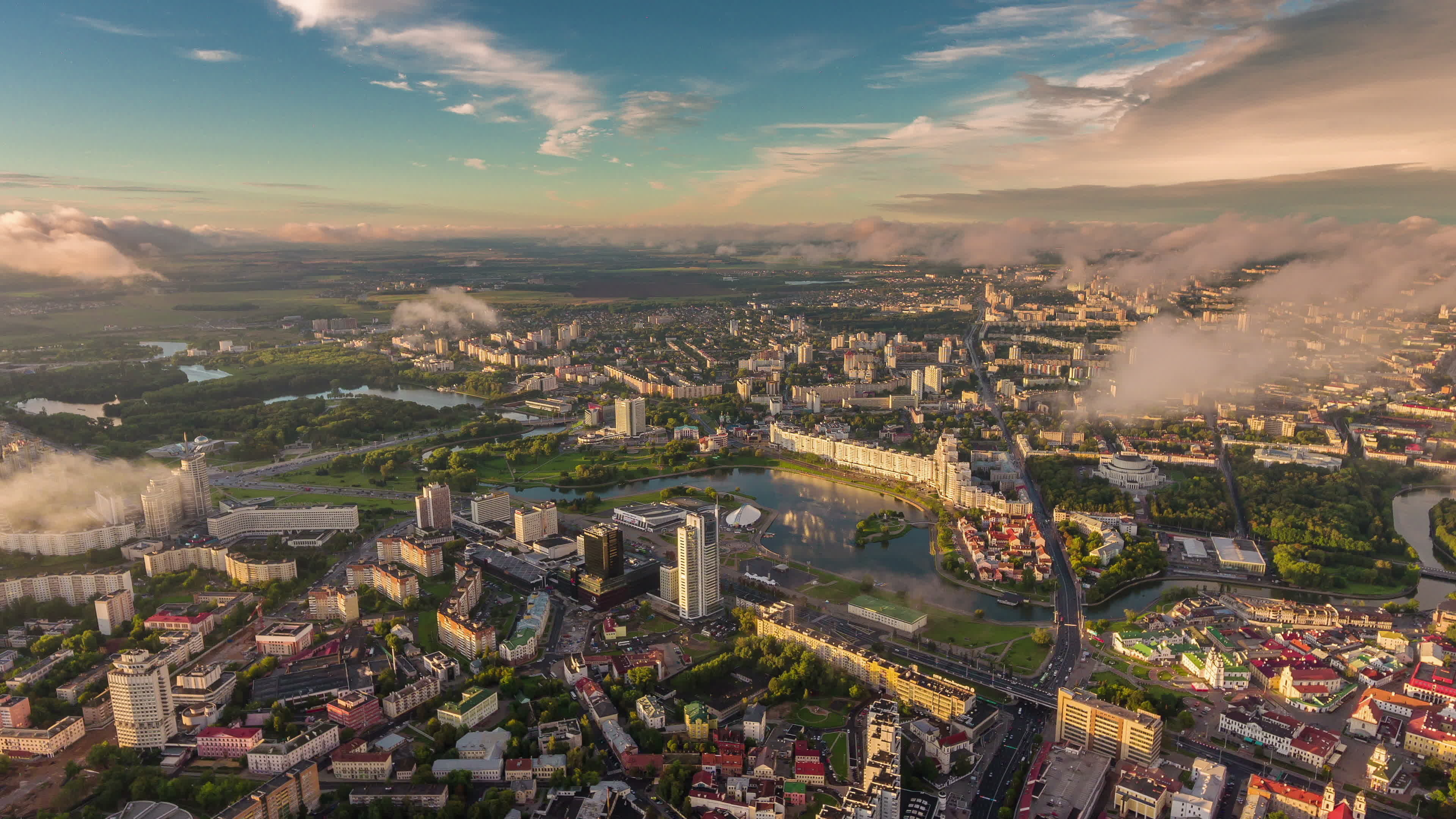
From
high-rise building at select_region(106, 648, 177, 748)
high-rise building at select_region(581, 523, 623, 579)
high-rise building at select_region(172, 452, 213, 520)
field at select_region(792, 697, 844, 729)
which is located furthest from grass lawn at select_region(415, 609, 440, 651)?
high-rise building at select_region(172, 452, 213, 520)

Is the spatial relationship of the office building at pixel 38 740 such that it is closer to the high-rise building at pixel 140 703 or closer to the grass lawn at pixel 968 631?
the high-rise building at pixel 140 703

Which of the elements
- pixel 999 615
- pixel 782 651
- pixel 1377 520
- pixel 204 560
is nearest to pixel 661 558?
pixel 782 651

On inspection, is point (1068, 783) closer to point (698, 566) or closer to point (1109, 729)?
point (1109, 729)

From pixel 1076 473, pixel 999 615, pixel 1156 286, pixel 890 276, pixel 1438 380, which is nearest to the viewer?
pixel 999 615

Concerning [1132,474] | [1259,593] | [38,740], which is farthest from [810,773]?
[1132,474]

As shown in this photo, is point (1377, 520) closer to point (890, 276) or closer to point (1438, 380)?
point (1438, 380)

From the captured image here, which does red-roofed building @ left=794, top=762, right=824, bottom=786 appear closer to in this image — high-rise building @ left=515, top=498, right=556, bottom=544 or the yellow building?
the yellow building

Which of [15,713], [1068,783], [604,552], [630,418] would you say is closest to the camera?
[1068,783]
